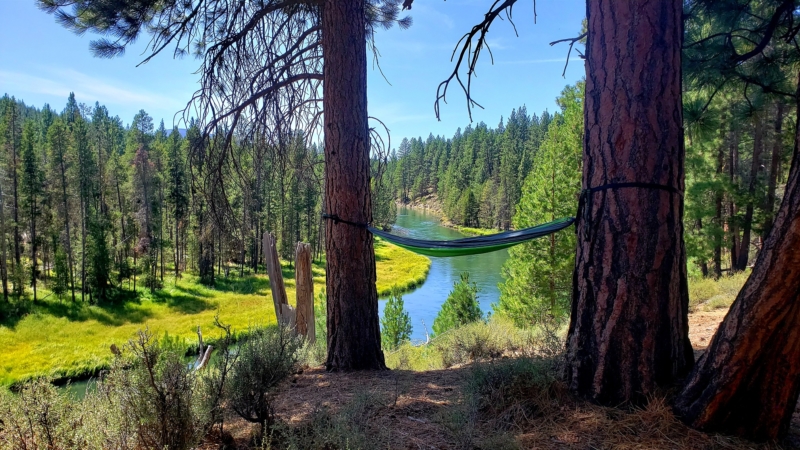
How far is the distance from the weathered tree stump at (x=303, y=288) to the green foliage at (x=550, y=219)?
Answer: 575 centimetres

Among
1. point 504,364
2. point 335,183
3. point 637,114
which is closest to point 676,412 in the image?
point 504,364

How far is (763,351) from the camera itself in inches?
60.5

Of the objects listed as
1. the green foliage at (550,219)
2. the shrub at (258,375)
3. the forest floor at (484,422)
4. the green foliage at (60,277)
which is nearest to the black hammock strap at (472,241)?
the forest floor at (484,422)

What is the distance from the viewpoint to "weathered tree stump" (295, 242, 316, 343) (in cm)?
524

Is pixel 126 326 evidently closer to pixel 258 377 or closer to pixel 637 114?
pixel 258 377

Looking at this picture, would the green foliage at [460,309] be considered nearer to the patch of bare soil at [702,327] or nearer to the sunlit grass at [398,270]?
the patch of bare soil at [702,327]

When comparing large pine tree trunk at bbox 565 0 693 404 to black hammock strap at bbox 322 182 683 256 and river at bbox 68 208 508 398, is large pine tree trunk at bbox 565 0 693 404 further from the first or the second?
river at bbox 68 208 508 398

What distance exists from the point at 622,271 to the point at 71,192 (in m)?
27.9

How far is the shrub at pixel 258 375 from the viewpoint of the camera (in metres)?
2.01

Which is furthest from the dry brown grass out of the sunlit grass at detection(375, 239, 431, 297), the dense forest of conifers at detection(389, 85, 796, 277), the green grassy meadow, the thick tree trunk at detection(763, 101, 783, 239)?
the sunlit grass at detection(375, 239, 431, 297)

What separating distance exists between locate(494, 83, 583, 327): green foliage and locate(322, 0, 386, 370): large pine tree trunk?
697 centimetres

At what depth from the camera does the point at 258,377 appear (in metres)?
2.07

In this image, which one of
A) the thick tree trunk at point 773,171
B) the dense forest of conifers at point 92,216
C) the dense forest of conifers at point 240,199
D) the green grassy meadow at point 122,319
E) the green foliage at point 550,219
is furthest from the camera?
the dense forest of conifers at point 92,216

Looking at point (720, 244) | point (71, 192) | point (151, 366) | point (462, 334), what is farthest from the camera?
point (71, 192)
